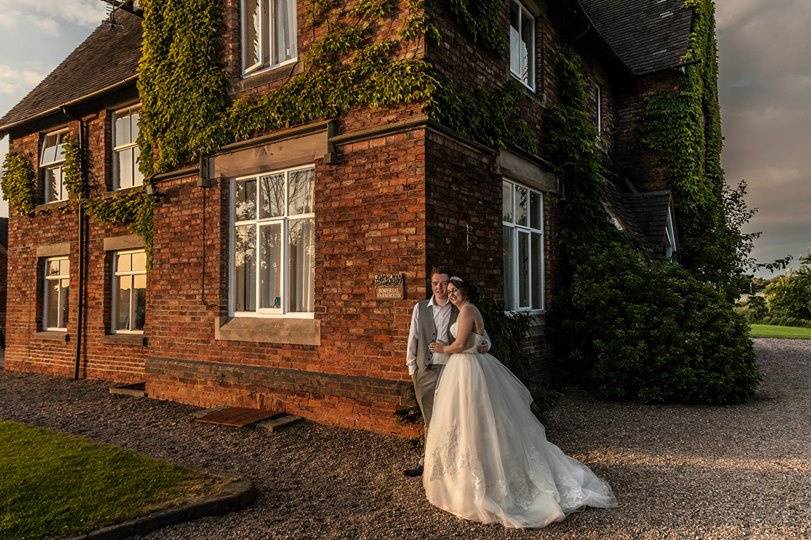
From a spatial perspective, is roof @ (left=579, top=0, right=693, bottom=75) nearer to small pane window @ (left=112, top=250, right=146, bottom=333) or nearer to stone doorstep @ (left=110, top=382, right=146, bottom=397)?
small pane window @ (left=112, top=250, right=146, bottom=333)

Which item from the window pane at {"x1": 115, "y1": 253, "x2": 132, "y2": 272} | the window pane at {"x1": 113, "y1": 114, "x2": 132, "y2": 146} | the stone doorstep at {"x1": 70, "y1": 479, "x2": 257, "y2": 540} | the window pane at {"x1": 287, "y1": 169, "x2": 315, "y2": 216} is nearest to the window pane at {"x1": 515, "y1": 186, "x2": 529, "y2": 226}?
the window pane at {"x1": 287, "y1": 169, "x2": 315, "y2": 216}

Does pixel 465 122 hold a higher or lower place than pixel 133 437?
higher

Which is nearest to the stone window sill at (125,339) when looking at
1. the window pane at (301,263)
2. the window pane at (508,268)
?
the window pane at (301,263)

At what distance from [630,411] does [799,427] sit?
79.0 inches

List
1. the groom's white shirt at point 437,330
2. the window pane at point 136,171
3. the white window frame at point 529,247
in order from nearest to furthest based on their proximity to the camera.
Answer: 1. the groom's white shirt at point 437,330
2. the white window frame at point 529,247
3. the window pane at point 136,171

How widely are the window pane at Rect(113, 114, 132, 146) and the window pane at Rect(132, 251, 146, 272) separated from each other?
2.40 metres

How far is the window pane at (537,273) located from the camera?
10.0 metres

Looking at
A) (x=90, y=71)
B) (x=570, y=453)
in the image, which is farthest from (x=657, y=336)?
(x=90, y=71)

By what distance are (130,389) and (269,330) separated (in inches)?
145

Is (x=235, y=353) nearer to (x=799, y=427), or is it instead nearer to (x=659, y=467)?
(x=659, y=467)

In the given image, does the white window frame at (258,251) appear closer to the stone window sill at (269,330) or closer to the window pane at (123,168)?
the stone window sill at (269,330)

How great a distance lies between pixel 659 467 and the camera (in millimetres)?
5816

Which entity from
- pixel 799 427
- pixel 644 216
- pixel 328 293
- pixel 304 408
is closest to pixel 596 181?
pixel 644 216

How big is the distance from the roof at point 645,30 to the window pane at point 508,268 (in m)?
7.79
